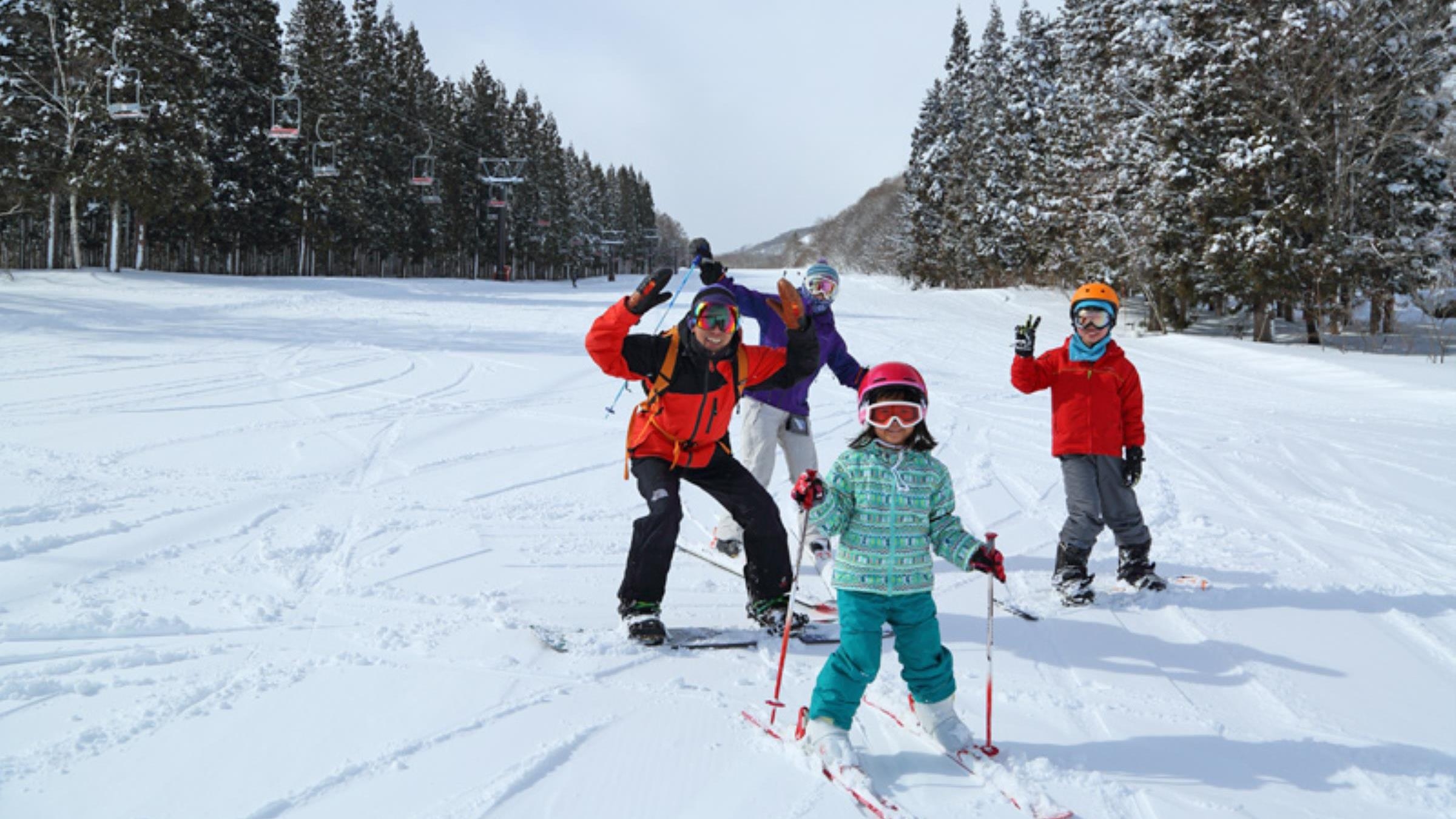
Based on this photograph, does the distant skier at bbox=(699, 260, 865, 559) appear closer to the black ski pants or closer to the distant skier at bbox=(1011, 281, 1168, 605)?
the black ski pants

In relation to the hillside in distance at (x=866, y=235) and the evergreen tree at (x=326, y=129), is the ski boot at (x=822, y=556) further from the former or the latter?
the hillside in distance at (x=866, y=235)

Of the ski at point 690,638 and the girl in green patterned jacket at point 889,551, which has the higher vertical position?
the girl in green patterned jacket at point 889,551

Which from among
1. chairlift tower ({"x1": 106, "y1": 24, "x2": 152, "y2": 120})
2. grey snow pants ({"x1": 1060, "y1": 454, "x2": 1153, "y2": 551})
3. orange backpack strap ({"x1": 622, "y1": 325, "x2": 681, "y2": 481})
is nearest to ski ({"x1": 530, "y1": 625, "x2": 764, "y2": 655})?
orange backpack strap ({"x1": 622, "y1": 325, "x2": 681, "y2": 481})

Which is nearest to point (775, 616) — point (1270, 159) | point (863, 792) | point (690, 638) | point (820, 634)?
point (820, 634)

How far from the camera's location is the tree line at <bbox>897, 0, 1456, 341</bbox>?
60.4 ft

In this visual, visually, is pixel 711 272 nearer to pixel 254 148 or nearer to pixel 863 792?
pixel 863 792

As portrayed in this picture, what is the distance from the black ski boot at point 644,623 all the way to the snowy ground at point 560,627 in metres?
0.09

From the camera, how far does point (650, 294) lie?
3.73 meters

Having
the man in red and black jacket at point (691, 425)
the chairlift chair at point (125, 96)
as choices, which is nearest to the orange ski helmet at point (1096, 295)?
the man in red and black jacket at point (691, 425)

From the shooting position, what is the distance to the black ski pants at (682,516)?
3771 mm

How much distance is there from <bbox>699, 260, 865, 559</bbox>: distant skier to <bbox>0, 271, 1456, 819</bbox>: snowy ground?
596 mm

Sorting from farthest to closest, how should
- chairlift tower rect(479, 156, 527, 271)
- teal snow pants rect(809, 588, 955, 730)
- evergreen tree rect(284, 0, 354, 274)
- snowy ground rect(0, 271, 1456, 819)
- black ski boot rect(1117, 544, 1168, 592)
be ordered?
chairlift tower rect(479, 156, 527, 271) < evergreen tree rect(284, 0, 354, 274) < black ski boot rect(1117, 544, 1168, 592) < teal snow pants rect(809, 588, 955, 730) < snowy ground rect(0, 271, 1456, 819)

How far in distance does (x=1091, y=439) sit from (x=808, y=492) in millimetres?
2272

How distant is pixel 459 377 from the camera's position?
40.1ft
